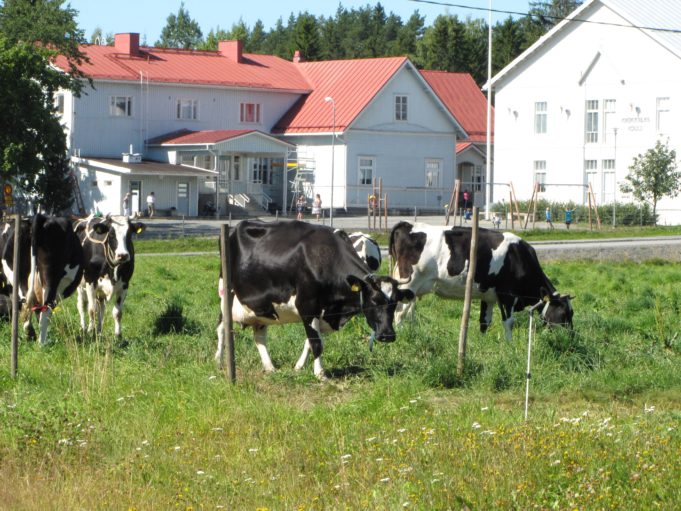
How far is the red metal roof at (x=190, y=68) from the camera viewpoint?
214 ft

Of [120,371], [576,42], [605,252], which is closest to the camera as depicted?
[120,371]

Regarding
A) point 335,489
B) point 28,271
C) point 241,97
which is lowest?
point 335,489

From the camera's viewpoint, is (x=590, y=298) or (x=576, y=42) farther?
(x=576, y=42)

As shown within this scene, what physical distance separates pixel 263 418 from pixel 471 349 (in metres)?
4.31

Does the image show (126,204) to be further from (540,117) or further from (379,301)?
(379,301)

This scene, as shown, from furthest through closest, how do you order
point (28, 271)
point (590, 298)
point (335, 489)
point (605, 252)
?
point (605, 252), point (590, 298), point (28, 271), point (335, 489)

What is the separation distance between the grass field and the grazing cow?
0.61 meters

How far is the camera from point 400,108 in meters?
69.8

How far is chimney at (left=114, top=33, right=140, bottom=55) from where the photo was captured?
222ft

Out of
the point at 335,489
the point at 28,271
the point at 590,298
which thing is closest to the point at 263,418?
the point at 335,489

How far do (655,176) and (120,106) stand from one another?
28.7 m

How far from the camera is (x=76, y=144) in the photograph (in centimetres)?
6362

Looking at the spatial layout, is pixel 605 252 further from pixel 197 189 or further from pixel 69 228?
pixel 197 189

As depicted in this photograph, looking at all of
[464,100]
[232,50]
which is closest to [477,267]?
[232,50]
